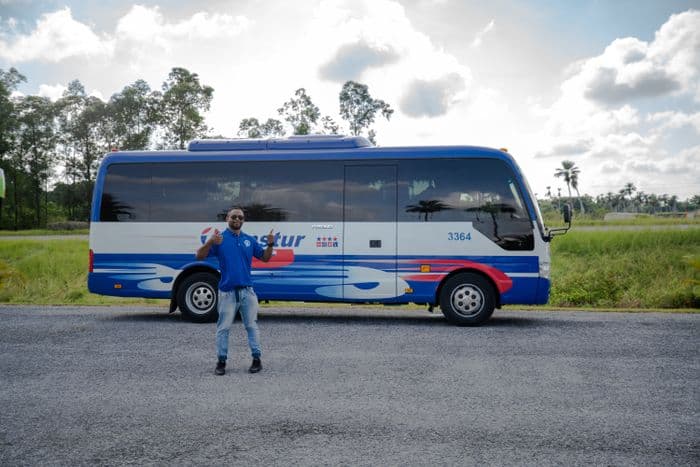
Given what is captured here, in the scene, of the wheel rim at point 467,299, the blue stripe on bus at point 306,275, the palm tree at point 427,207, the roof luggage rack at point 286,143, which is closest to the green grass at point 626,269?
the blue stripe on bus at point 306,275

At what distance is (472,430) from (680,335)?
A: 6.09m

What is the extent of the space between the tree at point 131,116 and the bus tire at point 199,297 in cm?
3884

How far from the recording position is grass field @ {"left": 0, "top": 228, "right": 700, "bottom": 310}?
1559 cm

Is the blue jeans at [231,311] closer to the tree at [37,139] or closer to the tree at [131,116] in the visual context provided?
the tree at [131,116]

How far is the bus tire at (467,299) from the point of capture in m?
10.3

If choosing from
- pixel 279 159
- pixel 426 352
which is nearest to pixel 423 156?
pixel 279 159

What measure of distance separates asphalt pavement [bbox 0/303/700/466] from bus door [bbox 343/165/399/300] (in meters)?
0.82

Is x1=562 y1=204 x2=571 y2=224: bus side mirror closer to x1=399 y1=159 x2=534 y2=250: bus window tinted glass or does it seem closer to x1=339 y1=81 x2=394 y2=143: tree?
x1=399 y1=159 x2=534 y2=250: bus window tinted glass

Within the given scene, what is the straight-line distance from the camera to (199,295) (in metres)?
11.0

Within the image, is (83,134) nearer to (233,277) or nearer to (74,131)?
(74,131)

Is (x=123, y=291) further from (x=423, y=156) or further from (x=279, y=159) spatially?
(x=423, y=156)

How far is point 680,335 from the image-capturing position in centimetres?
938

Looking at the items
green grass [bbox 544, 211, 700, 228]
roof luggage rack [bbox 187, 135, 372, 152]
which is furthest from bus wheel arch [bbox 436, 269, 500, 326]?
green grass [bbox 544, 211, 700, 228]

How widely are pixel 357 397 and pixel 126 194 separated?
7.34 metres
